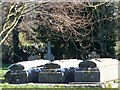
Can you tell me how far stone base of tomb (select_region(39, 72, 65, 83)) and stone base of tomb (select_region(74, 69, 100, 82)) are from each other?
31cm

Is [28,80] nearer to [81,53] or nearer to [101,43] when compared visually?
[81,53]

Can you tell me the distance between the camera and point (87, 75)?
6.84 m

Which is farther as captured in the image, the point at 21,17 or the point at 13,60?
the point at 13,60

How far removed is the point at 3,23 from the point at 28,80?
2.28 meters

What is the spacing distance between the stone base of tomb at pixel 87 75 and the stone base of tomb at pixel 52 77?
315 mm

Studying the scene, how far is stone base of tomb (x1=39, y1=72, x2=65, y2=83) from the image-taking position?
23.0ft

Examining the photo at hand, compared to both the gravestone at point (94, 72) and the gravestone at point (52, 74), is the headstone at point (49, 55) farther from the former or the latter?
the gravestone at point (94, 72)

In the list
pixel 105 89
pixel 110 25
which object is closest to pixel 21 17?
pixel 105 89

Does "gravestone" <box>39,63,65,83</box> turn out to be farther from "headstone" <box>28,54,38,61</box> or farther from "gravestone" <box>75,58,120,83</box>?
"headstone" <box>28,54,38,61</box>

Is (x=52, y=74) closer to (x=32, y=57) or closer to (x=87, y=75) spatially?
(x=87, y=75)

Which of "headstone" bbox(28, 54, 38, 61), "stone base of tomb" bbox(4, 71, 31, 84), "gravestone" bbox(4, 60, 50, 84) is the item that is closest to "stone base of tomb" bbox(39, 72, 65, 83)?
"gravestone" bbox(4, 60, 50, 84)

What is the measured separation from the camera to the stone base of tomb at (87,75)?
6.80 meters

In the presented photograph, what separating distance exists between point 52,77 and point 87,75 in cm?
68

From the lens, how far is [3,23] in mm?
5074
